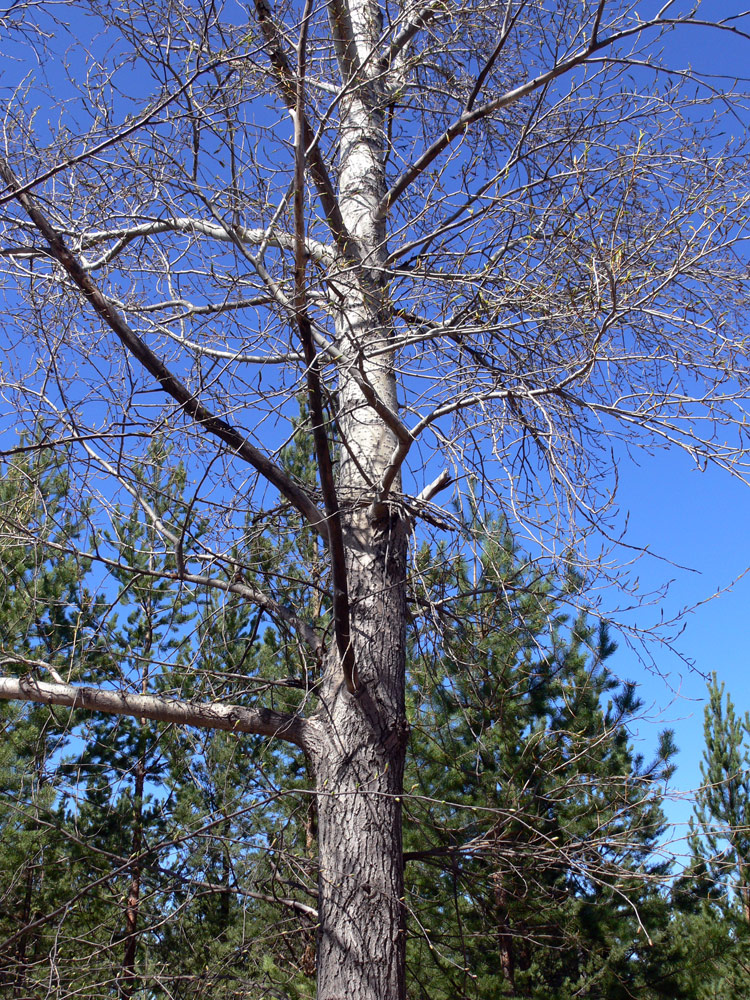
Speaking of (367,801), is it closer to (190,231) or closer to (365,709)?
(365,709)

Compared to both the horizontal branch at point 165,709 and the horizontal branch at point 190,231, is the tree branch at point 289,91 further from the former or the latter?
the horizontal branch at point 165,709

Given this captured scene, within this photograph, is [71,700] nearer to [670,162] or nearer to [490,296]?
[490,296]

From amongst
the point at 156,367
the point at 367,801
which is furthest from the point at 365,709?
the point at 156,367

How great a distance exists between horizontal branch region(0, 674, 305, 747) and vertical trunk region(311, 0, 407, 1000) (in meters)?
0.16

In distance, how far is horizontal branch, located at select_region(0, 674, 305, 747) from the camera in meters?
2.95

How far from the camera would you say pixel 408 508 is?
310 cm

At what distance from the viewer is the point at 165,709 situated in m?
2.98

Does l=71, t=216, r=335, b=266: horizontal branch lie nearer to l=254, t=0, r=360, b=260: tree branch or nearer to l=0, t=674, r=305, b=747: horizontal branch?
l=254, t=0, r=360, b=260: tree branch

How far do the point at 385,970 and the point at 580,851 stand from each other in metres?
0.93

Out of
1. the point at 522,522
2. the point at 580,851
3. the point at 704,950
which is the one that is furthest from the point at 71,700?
the point at 704,950

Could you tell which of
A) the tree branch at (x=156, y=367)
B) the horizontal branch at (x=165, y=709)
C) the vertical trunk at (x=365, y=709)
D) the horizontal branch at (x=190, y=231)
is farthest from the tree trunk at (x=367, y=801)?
the horizontal branch at (x=190, y=231)

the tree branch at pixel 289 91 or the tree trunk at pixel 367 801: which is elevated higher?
the tree branch at pixel 289 91

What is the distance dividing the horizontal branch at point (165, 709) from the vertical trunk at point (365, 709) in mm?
165

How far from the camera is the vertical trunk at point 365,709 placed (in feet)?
8.29
